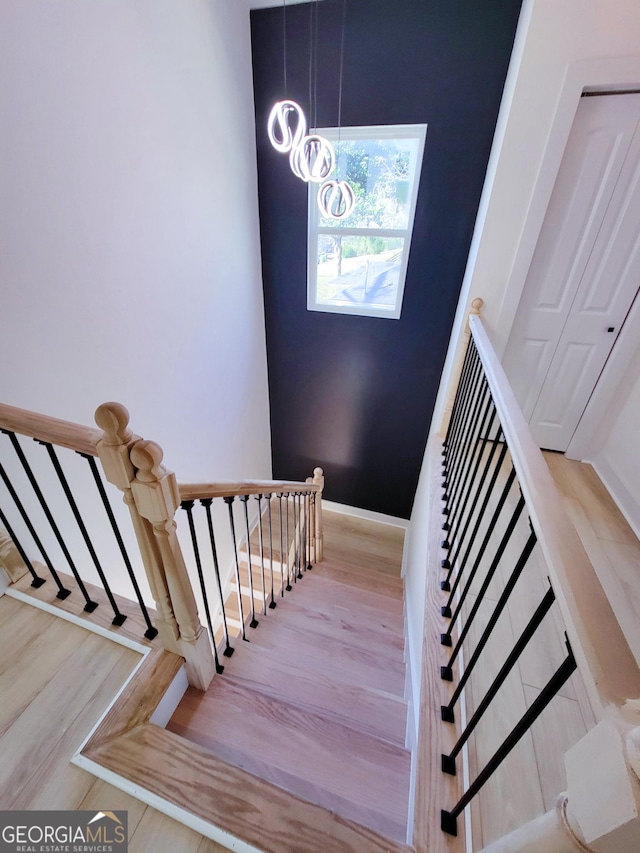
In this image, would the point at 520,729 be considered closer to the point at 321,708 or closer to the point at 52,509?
the point at 321,708

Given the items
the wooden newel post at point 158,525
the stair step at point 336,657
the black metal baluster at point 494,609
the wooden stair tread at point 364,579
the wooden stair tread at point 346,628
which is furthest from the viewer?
the wooden stair tread at point 364,579

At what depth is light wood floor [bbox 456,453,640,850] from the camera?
85 centimetres

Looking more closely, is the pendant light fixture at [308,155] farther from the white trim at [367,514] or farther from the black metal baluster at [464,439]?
the white trim at [367,514]

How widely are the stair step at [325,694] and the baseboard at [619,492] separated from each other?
154cm

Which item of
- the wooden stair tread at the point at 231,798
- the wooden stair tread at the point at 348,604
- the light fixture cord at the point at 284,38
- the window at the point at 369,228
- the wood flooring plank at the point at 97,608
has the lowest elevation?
the wooden stair tread at the point at 348,604

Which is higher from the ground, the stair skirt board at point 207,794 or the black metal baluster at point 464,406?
the black metal baluster at point 464,406

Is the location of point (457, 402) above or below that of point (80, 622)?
above

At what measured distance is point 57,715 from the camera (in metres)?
1.08

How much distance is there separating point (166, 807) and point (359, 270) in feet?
11.3

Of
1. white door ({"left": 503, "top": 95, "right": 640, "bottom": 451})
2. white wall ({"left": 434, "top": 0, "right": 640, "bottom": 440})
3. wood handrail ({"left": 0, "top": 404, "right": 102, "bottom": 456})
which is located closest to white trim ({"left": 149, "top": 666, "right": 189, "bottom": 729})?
wood handrail ({"left": 0, "top": 404, "right": 102, "bottom": 456})

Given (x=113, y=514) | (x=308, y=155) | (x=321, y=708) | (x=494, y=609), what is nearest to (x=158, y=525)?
(x=113, y=514)

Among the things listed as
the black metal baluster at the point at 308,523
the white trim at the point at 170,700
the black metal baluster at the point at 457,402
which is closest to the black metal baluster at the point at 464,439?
the black metal baluster at the point at 457,402

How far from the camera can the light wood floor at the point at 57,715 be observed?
2.97 ft

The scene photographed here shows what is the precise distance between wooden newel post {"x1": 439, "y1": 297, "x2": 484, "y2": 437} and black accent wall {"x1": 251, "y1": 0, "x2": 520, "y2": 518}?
2.77 ft
